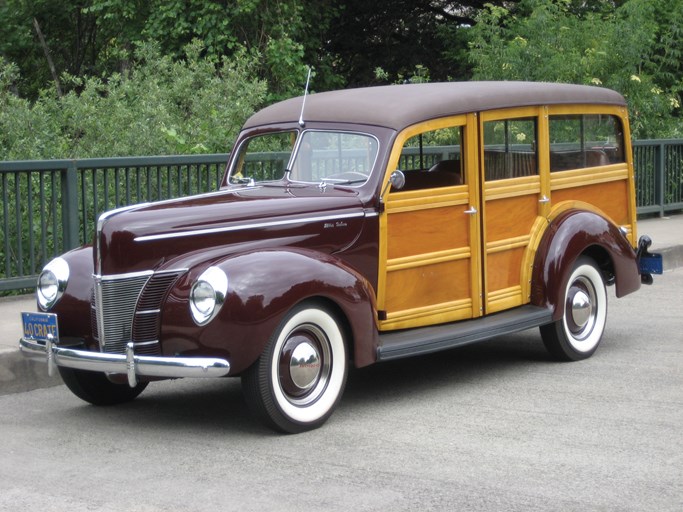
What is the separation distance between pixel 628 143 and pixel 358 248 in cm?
295

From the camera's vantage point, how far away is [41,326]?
6.25m

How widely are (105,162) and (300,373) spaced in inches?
173

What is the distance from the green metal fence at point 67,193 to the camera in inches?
371

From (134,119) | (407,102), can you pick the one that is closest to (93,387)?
(407,102)

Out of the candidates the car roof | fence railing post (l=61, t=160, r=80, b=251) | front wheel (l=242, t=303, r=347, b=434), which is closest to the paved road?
front wheel (l=242, t=303, r=347, b=434)

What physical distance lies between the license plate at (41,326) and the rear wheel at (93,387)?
1.27 feet

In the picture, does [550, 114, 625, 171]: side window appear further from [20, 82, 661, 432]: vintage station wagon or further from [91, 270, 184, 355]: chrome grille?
[91, 270, 184, 355]: chrome grille

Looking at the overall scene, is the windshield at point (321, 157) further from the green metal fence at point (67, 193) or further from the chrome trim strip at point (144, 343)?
the green metal fence at point (67, 193)

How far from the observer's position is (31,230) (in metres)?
9.30

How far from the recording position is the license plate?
20.3ft

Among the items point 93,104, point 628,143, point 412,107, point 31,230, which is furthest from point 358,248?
A: point 93,104

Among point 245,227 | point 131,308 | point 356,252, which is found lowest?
point 131,308

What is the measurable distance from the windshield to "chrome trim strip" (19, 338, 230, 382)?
1.65m

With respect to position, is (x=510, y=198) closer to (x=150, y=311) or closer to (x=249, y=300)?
(x=249, y=300)
